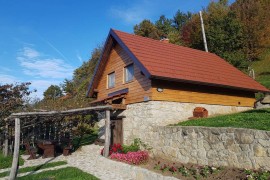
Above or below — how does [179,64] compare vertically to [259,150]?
above

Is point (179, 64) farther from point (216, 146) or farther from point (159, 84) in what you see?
point (216, 146)

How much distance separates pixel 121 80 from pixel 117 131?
340cm

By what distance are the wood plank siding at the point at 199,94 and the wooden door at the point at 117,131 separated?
407 centimetres

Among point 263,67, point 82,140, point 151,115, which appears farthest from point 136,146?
point 263,67

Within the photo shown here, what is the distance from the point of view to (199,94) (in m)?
15.2

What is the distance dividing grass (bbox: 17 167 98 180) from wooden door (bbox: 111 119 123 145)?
5054 mm

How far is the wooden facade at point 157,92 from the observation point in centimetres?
1395

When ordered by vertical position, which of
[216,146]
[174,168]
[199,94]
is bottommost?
[174,168]

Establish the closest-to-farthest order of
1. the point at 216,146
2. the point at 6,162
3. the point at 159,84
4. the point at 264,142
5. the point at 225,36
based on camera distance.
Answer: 1. the point at 264,142
2. the point at 216,146
3. the point at 159,84
4. the point at 6,162
5. the point at 225,36

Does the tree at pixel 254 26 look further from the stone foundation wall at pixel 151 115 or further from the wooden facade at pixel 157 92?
the stone foundation wall at pixel 151 115

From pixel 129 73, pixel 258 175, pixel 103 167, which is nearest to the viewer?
pixel 258 175

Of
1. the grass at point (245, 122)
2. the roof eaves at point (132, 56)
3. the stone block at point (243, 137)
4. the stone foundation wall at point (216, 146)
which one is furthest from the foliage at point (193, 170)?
the roof eaves at point (132, 56)

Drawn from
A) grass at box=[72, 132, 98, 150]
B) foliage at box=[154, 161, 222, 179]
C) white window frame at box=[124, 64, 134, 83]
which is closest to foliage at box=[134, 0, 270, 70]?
white window frame at box=[124, 64, 134, 83]

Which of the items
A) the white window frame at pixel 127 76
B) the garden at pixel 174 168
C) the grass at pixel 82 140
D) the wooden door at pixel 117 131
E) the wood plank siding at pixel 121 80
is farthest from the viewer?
the grass at pixel 82 140
